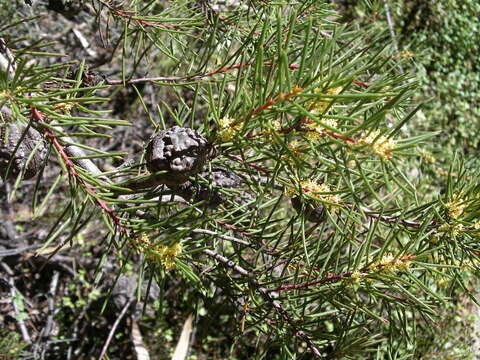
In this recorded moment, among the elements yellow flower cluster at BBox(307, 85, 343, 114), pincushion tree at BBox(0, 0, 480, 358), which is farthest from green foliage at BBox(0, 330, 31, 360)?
yellow flower cluster at BBox(307, 85, 343, 114)

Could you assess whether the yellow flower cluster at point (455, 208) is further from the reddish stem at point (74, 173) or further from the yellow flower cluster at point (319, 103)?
the reddish stem at point (74, 173)

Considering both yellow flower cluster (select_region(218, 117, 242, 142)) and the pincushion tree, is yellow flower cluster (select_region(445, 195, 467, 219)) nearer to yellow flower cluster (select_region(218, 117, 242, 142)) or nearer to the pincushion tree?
the pincushion tree

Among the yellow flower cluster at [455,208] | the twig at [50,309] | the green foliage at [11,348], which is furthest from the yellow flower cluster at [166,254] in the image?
the twig at [50,309]

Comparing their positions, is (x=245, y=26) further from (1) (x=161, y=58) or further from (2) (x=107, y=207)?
Result: (1) (x=161, y=58)

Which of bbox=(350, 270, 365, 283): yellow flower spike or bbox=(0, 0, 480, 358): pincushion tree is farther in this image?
bbox=(350, 270, 365, 283): yellow flower spike

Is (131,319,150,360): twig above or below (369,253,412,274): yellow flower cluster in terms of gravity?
below

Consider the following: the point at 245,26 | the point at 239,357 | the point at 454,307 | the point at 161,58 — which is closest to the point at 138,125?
the point at 161,58

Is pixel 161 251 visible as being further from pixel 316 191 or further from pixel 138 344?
pixel 138 344

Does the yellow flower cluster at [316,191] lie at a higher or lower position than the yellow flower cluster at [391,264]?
higher
